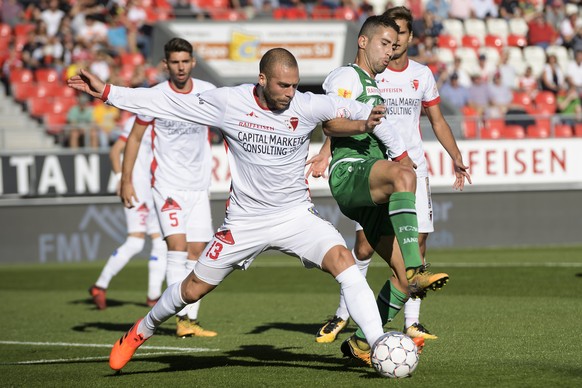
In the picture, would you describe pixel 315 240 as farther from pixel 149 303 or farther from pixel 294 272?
pixel 294 272

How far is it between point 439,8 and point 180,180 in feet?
62.6

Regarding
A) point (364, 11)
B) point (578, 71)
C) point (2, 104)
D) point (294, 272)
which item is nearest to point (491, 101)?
point (578, 71)

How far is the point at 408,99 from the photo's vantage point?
30.0ft

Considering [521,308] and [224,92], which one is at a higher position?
[224,92]

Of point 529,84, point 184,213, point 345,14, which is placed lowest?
point 184,213

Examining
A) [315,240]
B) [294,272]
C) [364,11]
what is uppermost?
[364,11]

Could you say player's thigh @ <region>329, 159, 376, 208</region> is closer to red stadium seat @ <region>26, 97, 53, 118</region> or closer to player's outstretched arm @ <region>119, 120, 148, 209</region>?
player's outstretched arm @ <region>119, 120, 148, 209</region>

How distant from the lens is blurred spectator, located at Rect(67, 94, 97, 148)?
19656mm

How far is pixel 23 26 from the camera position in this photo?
2462cm

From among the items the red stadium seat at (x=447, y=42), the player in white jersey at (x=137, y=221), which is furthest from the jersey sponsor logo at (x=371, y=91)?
the red stadium seat at (x=447, y=42)

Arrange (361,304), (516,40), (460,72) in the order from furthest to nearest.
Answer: (516,40)
(460,72)
(361,304)

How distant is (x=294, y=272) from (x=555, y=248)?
5217 mm

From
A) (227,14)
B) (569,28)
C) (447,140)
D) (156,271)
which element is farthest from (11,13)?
(447,140)

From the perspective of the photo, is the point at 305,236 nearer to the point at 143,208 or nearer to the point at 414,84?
the point at 414,84
